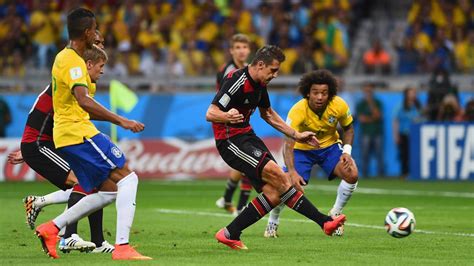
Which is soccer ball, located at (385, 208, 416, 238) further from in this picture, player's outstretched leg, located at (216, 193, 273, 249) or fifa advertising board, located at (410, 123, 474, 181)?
fifa advertising board, located at (410, 123, 474, 181)

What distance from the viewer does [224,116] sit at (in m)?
11.5

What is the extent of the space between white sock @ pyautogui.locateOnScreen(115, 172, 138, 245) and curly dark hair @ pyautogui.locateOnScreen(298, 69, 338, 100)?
387cm

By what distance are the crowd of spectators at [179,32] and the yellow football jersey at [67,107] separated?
16738 millimetres

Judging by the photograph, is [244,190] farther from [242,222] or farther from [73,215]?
[73,215]

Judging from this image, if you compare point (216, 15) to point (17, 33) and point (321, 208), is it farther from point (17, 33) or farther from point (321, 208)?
point (321, 208)

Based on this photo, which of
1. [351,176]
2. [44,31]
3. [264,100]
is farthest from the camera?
[44,31]

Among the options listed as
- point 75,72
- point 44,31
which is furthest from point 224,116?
point 44,31

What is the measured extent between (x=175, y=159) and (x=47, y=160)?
47.5ft

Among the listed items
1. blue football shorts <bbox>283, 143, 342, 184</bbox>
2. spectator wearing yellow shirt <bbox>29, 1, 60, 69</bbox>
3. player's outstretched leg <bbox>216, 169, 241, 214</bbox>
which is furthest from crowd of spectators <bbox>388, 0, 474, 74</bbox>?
blue football shorts <bbox>283, 143, 342, 184</bbox>

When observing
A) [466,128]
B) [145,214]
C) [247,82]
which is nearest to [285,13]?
[466,128]

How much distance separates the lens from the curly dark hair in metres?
14.0

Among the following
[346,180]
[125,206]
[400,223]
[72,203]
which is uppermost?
[125,206]

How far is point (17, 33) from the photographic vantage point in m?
28.9

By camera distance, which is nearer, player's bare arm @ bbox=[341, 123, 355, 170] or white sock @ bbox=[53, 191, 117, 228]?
white sock @ bbox=[53, 191, 117, 228]
